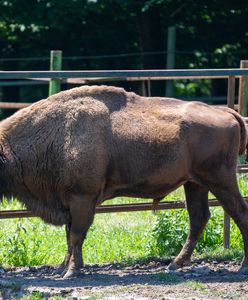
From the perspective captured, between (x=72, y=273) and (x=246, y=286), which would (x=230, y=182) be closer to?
(x=246, y=286)

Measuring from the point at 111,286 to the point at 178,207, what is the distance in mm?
1808

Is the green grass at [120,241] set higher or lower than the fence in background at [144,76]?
lower

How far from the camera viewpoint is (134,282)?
757 centimetres

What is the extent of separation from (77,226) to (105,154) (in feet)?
2.29

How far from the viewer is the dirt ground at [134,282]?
706 cm

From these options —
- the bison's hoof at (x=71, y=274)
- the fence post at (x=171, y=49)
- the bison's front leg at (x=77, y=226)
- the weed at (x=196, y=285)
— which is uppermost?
the fence post at (x=171, y=49)

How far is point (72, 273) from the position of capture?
7.84 m

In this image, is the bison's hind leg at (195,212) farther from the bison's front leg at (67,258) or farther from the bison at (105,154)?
the bison's front leg at (67,258)

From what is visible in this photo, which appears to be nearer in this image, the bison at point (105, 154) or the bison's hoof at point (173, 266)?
the bison at point (105, 154)

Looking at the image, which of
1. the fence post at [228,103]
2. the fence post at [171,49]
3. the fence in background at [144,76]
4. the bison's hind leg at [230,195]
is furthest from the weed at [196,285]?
the fence post at [171,49]

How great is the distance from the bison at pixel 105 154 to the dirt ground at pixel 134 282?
11.0 inches

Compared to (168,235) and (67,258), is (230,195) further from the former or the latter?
(67,258)

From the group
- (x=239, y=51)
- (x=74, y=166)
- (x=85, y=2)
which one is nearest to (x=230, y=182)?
(x=74, y=166)

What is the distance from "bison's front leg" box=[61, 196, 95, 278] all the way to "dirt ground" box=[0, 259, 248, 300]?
11 cm
